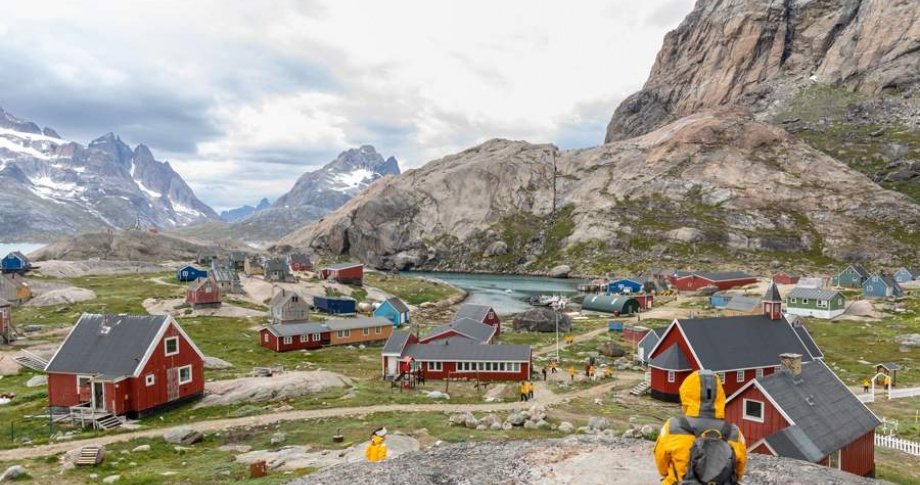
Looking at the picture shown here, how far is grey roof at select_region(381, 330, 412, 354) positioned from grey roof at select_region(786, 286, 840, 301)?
7611 centimetres

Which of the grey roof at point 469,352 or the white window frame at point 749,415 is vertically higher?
the white window frame at point 749,415

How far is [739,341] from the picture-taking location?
48250mm

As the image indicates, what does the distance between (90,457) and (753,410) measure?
113 feet

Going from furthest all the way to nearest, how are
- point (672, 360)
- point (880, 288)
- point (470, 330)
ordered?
1. point (880, 288)
2. point (470, 330)
3. point (672, 360)

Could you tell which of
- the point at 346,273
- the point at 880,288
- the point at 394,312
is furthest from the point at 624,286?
the point at 346,273

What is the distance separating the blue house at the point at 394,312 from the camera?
8806cm

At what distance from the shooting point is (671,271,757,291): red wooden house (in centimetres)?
12712

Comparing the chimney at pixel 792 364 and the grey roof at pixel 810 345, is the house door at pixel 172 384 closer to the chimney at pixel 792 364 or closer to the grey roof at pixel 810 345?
the chimney at pixel 792 364

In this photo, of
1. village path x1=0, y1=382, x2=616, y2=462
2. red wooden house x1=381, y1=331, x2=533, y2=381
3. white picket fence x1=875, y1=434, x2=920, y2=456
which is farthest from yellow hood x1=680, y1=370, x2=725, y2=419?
red wooden house x1=381, y1=331, x2=533, y2=381

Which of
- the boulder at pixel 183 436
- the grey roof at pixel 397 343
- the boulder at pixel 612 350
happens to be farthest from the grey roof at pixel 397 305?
the boulder at pixel 183 436

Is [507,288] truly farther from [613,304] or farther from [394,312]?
[394,312]

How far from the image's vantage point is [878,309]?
93062 millimetres

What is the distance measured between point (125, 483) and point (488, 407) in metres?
24.3

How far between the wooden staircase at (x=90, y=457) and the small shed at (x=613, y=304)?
89.4m
